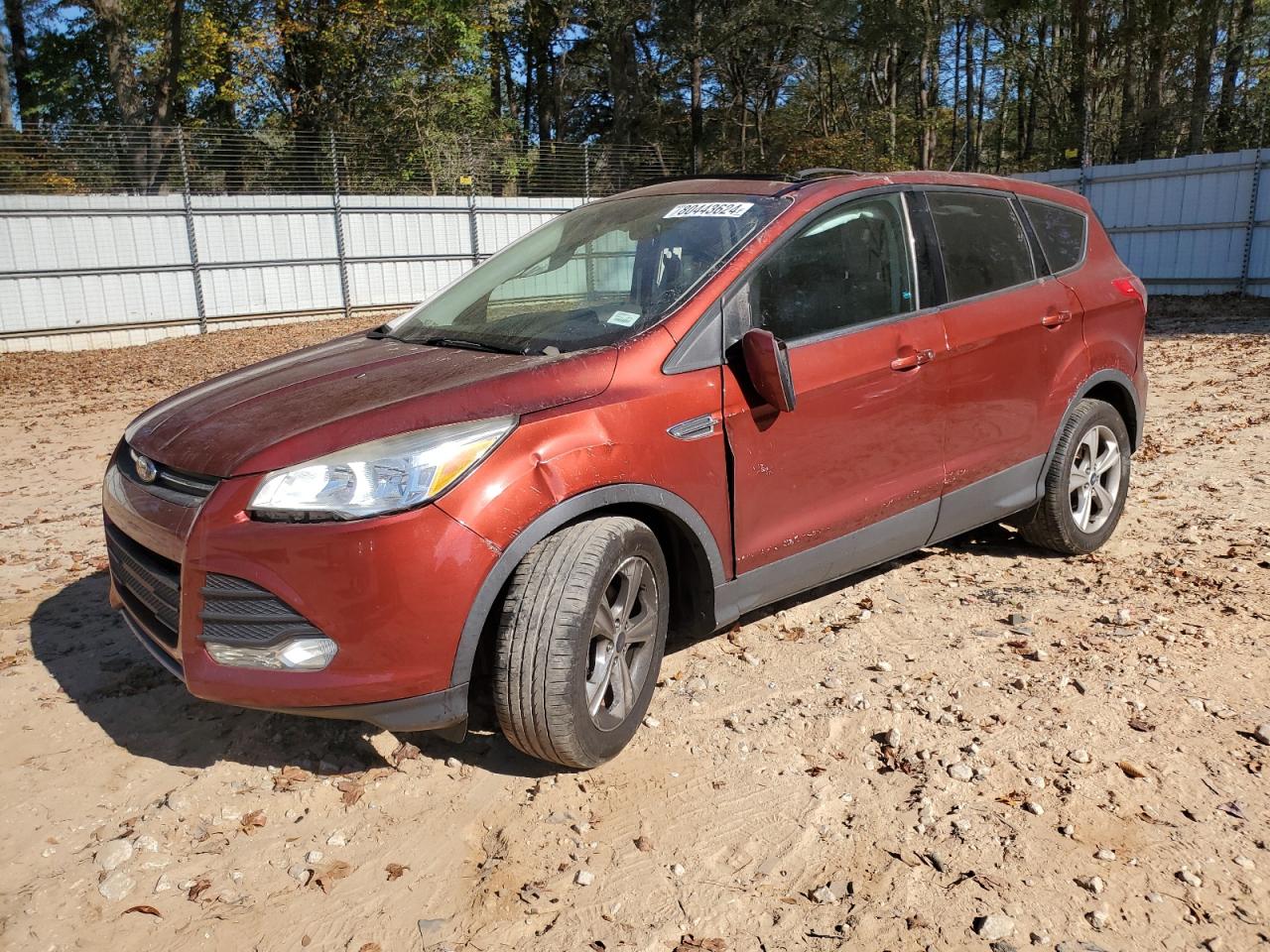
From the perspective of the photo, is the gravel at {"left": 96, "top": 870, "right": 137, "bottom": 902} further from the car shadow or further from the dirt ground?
the car shadow

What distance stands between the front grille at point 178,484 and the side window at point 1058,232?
3.59 meters

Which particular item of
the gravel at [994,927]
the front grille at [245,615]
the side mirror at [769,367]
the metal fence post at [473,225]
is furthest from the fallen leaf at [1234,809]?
the metal fence post at [473,225]

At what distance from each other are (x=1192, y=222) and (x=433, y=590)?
18.8 m

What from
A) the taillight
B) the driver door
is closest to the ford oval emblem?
the driver door

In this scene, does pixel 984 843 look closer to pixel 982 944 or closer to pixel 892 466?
pixel 982 944

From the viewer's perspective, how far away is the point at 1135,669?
362cm

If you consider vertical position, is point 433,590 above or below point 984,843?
above

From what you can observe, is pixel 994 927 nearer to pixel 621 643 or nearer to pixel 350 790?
pixel 621 643

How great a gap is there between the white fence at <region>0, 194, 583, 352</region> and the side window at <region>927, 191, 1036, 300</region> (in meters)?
13.9

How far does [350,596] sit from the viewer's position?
261 centimetres

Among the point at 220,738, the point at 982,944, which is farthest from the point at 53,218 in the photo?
the point at 982,944

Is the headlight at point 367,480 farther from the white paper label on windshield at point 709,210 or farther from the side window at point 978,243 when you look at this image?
the side window at point 978,243

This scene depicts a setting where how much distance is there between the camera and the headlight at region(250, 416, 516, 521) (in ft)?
8.61

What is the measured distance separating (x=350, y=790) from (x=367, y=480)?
1.00 metres
